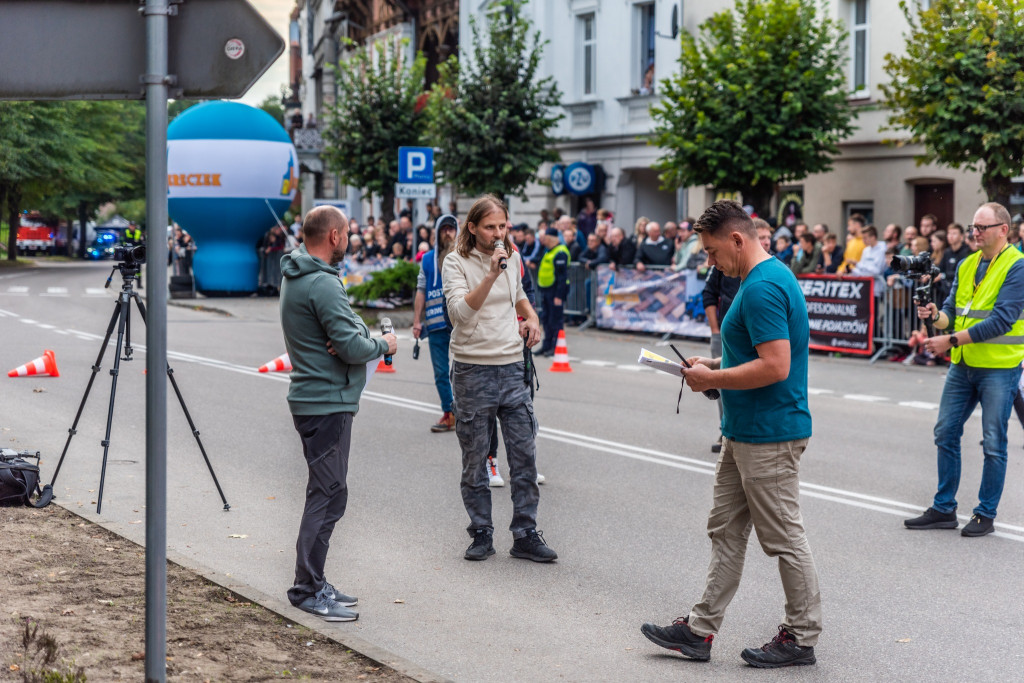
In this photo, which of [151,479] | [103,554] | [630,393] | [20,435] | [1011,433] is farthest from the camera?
[630,393]

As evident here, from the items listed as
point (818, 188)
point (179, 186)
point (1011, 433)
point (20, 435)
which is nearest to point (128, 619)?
point (20, 435)

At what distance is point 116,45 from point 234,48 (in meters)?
0.34

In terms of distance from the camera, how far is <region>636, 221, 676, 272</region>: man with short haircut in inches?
818

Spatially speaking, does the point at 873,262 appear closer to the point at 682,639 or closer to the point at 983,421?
the point at 983,421

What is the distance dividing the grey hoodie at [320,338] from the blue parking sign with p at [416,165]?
16.4 m

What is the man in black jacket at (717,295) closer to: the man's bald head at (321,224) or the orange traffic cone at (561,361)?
the man's bald head at (321,224)

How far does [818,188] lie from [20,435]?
1885cm

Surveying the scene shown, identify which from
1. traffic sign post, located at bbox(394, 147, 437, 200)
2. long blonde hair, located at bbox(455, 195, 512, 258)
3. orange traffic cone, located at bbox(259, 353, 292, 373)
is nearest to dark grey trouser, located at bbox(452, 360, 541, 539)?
long blonde hair, located at bbox(455, 195, 512, 258)

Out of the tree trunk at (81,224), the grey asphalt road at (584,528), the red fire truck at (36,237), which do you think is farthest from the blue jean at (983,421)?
the tree trunk at (81,224)

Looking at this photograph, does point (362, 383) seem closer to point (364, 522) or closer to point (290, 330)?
point (290, 330)

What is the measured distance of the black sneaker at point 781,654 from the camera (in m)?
5.19

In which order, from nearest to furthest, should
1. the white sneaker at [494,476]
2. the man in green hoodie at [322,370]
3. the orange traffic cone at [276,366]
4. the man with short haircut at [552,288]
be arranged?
the man in green hoodie at [322,370], the white sneaker at [494,476], the orange traffic cone at [276,366], the man with short haircut at [552,288]

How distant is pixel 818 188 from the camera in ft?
85.6

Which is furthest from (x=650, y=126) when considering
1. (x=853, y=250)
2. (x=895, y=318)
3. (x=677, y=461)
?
(x=677, y=461)
